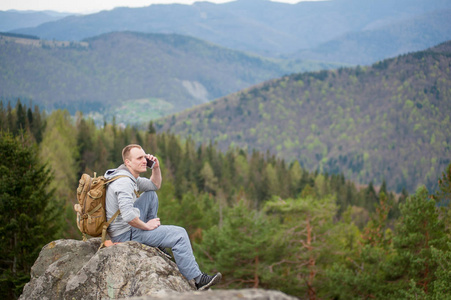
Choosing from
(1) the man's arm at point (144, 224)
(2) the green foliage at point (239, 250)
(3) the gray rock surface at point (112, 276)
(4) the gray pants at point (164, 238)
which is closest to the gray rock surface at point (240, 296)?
(3) the gray rock surface at point (112, 276)

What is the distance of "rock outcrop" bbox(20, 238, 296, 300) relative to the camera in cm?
784

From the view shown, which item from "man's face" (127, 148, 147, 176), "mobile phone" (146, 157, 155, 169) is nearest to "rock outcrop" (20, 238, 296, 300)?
"man's face" (127, 148, 147, 176)

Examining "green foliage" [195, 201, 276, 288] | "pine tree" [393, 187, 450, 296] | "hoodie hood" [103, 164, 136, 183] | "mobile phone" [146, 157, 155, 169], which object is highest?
"mobile phone" [146, 157, 155, 169]

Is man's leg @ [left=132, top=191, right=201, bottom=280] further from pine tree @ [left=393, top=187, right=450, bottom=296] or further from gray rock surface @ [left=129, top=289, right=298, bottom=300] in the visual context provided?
pine tree @ [left=393, top=187, right=450, bottom=296]

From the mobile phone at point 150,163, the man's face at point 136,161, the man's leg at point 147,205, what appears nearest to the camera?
the man's face at point 136,161

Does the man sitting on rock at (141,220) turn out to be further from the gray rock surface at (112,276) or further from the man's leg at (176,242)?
the gray rock surface at (112,276)

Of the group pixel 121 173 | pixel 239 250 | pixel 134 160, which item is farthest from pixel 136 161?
pixel 239 250

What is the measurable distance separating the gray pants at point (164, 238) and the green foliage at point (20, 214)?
446 inches

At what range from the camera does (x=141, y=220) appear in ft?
29.2

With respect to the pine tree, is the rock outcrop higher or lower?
higher

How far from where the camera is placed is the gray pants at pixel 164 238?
839cm

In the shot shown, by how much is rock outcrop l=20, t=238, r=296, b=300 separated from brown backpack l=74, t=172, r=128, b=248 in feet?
1.75

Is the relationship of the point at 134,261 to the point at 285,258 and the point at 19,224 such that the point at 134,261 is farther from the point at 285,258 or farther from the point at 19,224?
the point at 285,258

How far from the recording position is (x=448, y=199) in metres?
24.2
